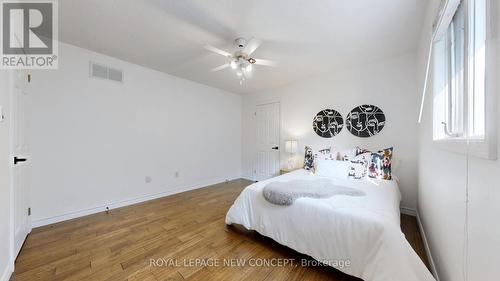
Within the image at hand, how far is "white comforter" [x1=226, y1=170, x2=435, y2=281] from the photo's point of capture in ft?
3.97

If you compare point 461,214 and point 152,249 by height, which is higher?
point 461,214

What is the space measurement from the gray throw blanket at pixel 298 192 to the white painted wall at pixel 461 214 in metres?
0.61

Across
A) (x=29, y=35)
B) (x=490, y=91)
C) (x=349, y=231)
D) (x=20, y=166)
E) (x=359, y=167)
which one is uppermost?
(x=29, y=35)

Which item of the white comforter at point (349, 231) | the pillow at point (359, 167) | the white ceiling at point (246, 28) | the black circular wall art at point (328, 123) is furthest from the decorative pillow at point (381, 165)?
the white ceiling at point (246, 28)

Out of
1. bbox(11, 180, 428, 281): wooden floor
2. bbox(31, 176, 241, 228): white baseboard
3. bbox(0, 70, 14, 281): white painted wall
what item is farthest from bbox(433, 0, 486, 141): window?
bbox(31, 176, 241, 228): white baseboard

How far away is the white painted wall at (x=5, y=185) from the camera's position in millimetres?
1334

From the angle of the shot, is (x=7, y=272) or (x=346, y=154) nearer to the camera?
(x=7, y=272)

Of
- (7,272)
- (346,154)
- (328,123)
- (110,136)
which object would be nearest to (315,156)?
(346,154)

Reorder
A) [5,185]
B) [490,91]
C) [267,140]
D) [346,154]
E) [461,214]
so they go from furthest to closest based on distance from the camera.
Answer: [267,140] < [346,154] < [5,185] < [461,214] < [490,91]

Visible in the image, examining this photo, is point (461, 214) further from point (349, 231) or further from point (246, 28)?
point (246, 28)

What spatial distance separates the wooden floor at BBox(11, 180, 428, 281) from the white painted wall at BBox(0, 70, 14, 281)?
0.22 meters

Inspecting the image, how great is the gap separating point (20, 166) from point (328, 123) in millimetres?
4236

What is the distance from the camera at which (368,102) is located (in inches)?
121

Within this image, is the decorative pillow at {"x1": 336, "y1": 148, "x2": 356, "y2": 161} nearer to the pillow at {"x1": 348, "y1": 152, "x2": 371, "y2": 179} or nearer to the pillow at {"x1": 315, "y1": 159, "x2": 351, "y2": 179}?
the pillow at {"x1": 348, "y1": 152, "x2": 371, "y2": 179}
